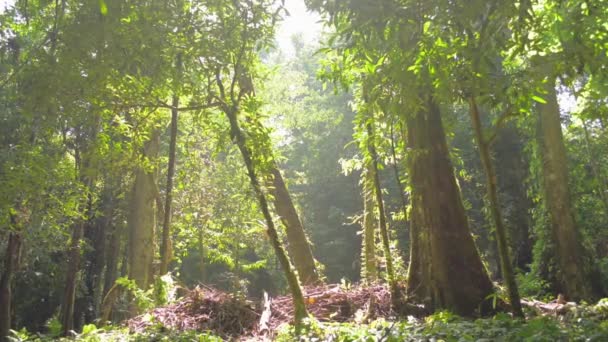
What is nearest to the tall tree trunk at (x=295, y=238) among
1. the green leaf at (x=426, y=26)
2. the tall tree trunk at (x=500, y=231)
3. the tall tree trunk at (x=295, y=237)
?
the tall tree trunk at (x=295, y=237)

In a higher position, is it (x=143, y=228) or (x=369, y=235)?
(x=143, y=228)

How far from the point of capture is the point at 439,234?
714 centimetres

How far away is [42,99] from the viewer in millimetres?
6188

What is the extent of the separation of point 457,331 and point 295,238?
21.3 feet

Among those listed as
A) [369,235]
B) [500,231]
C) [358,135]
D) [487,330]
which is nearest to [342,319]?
[358,135]

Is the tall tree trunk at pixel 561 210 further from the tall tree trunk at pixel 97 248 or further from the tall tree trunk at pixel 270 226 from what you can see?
the tall tree trunk at pixel 97 248

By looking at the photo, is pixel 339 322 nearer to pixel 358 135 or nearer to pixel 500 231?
pixel 358 135

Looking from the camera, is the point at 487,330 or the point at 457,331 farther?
the point at 457,331

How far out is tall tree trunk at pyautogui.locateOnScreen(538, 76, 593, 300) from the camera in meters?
9.20

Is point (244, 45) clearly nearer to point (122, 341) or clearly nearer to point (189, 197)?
point (122, 341)

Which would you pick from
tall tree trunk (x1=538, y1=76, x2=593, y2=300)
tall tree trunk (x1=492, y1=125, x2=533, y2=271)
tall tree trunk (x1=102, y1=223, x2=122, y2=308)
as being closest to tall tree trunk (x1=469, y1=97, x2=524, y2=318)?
tall tree trunk (x1=538, y1=76, x2=593, y2=300)

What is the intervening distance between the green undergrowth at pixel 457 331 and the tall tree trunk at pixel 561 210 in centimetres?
346

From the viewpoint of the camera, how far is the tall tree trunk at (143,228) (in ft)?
39.0

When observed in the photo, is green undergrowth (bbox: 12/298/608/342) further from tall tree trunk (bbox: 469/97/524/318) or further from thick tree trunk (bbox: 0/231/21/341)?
thick tree trunk (bbox: 0/231/21/341)
